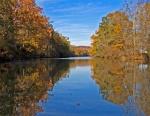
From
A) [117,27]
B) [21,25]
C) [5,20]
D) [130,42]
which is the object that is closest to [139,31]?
[130,42]

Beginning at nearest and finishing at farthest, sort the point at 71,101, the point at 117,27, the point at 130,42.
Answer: the point at 71,101, the point at 130,42, the point at 117,27

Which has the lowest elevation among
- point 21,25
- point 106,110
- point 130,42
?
point 106,110

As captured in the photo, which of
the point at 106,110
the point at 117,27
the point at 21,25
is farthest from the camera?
the point at 117,27

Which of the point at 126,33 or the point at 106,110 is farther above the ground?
the point at 126,33

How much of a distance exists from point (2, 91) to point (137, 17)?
40.2 meters

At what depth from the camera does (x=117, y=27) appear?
57.6 metres

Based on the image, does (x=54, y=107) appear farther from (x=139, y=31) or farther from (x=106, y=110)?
(x=139, y=31)

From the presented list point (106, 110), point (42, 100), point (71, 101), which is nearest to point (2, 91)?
point (42, 100)

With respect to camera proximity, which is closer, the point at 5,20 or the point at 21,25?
the point at 5,20

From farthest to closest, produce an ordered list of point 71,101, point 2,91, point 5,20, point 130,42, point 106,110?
point 130,42 → point 5,20 → point 2,91 → point 71,101 → point 106,110

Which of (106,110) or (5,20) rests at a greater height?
(5,20)

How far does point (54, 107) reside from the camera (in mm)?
8492

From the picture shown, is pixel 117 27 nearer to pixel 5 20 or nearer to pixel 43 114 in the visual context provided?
pixel 5 20

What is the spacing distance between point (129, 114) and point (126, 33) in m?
43.8
